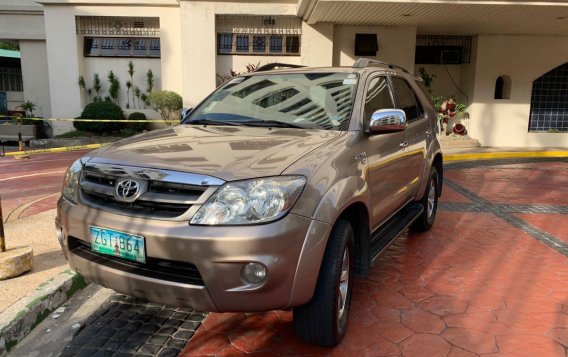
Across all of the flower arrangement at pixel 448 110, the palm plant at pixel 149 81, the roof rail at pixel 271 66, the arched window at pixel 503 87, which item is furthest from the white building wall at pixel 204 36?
the roof rail at pixel 271 66

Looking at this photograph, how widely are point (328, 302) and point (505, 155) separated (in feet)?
37.0

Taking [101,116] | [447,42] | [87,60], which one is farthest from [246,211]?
[87,60]

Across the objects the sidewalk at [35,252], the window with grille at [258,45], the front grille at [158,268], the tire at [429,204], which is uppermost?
the window with grille at [258,45]

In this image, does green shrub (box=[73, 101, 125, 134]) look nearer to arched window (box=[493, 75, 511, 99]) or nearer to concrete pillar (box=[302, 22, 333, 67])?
concrete pillar (box=[302, 22, 333, 67])

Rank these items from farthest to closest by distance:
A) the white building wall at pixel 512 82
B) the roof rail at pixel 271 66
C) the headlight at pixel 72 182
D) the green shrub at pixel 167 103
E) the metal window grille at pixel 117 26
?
the metal window grille at pixel 117 26 → the green shrub at pixel 167 103 → the white building wall at pixel 512 82 → the roof rail at pixel 271 66 → the headlight at pixel 72 182

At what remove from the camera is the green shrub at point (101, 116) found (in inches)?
582

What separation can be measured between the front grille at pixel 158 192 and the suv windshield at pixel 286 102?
1204 millimetres

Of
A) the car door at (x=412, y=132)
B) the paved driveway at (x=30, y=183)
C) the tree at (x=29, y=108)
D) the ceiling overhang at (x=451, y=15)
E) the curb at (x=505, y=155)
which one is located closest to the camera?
the car door at (x=412, y=132)

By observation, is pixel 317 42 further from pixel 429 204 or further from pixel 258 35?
pixel 429 204

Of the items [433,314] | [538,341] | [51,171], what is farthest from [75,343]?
[51,171]

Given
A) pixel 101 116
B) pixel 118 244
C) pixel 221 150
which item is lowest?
pixel 118 244

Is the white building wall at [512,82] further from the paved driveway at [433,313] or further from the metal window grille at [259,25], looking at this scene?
the paved driveway at [433,313]

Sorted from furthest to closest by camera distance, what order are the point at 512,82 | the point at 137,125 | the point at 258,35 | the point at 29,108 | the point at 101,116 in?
the point at 29,108, the point at 137,125, the point at 101,116, the point at 258,35, the point at 512,82

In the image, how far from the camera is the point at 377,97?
12.9 feet
